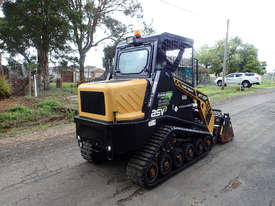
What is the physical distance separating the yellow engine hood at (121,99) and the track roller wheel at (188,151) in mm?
1453

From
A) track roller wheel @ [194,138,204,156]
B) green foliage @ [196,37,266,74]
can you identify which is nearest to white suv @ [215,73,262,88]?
green foliage @ [196,37,266,74]

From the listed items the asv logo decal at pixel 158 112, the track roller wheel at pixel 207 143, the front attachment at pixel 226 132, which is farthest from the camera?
the front attachment at pixel 226 132

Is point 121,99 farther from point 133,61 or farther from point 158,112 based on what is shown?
point 133,61

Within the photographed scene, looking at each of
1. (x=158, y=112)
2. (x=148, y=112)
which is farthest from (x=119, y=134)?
(x=158, y=112)

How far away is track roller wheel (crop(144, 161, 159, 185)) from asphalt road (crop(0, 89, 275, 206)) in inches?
6.5

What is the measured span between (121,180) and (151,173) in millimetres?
652

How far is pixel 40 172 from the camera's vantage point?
425 centimetres

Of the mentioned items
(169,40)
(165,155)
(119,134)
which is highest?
(169,40)

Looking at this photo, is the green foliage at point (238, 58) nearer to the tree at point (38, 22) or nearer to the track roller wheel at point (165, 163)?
the tree at point (38, 22)

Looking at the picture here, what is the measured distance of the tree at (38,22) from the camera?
14039 mm

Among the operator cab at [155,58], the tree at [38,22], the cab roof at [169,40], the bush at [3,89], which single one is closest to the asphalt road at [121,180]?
the operator cab at [155,58]

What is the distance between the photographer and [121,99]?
3.38 metres

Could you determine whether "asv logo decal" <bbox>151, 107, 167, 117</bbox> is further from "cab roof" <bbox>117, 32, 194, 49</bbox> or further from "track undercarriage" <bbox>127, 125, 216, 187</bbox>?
"cab roof" <bbox>117, 32, 194, 49</bbox>

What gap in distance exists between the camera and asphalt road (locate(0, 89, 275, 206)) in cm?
331
